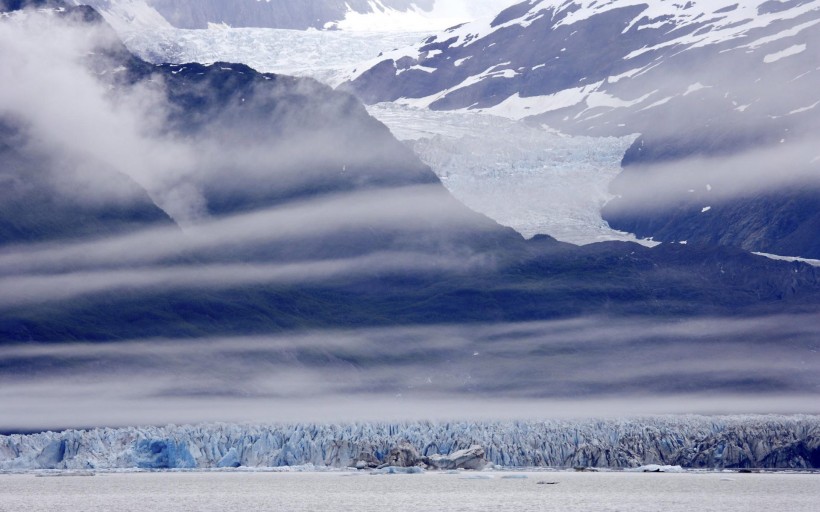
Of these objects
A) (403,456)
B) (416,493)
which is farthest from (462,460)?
(416,493)

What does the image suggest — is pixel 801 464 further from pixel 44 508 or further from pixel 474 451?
pixel 44 508

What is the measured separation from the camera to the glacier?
17475 cm

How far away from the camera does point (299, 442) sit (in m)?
179

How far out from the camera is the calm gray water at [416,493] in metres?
134

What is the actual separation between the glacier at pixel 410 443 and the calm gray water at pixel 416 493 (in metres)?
2.58

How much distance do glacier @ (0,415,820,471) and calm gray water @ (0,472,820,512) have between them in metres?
2.58

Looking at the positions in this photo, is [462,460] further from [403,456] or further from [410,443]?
[410,443]

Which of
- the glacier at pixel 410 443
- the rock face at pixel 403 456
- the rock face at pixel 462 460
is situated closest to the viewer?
the rock face at pixel 403 456

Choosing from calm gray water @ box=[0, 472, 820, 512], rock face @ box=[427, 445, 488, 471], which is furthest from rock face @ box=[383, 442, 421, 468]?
calm gray water @ box=[0, 472, 820, 512]

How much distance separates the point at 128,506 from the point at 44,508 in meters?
7.40

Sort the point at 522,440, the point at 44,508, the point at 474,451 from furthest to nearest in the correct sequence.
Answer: the point at 522,440
the point at 474,451
the point at 44,508

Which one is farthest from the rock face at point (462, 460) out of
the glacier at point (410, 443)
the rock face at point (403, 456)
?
the glacier at point (410, 443)

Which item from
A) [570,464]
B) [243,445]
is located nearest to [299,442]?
[243,445]

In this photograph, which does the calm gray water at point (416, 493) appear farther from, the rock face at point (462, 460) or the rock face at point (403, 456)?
the rock face at point (403, 456)
